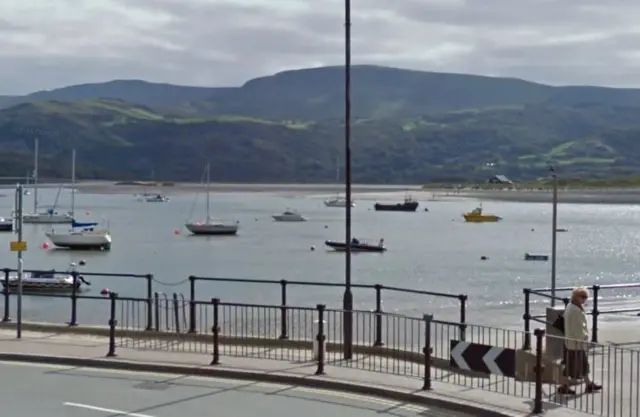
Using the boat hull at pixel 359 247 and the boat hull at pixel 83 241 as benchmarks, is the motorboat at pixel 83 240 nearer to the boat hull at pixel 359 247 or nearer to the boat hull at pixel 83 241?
the boat hull at pixel 83 241

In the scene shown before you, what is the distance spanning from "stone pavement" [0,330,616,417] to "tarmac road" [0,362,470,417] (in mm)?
439

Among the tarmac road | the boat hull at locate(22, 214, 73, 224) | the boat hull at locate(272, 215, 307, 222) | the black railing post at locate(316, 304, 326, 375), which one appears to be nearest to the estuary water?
the boat hull at locate(272, 215, 307, 222)

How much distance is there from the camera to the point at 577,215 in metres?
164

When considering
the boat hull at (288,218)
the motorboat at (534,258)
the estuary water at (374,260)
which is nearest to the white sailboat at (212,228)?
the estuary water at (374,260)

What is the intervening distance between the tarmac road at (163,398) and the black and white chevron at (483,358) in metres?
0.96

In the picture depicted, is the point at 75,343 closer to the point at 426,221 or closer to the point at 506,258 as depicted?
the point at 506,258

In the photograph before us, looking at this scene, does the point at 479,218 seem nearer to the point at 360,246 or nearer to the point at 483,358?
the point at 360,246

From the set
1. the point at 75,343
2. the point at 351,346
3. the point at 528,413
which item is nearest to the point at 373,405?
the point at 528,413

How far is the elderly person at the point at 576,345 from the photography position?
14641 millimetres

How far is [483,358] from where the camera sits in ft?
47.6

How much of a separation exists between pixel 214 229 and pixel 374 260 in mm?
33022

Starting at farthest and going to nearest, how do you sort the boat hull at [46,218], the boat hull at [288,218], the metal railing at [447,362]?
the boat hull at [288,218] → the boat hull at [46,218] → the metal railing at [447,362]

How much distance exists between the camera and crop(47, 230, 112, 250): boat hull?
291ft

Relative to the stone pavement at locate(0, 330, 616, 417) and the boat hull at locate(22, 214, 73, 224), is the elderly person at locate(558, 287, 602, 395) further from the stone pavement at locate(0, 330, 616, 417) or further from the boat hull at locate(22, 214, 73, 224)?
the boat hull at locate(22, 214, 73, 224)
